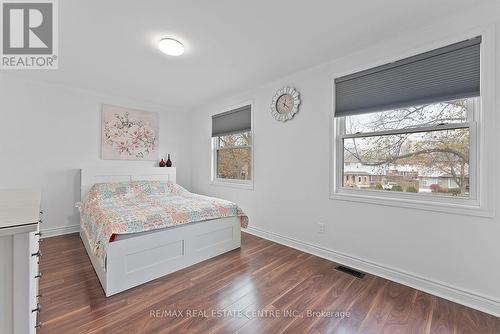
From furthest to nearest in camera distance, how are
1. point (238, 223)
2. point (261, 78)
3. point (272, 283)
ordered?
1. point (261, 78)
2. point (238, 223)
3. point (272, 283)

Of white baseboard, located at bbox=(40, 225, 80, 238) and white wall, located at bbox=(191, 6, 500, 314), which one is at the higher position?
white wall, located at bbox=(191, 6, 500, 314)

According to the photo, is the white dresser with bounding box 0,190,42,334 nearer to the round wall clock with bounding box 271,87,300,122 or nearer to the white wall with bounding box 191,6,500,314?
the white wall with bounding box 191,6,500,314

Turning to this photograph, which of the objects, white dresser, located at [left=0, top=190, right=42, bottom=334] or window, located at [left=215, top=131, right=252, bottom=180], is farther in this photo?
window, located at [left=215, top=131, right=252, bottom=180]

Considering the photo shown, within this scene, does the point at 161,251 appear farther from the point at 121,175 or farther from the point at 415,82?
the point at 415,82

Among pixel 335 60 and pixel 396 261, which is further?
pixel 335 60

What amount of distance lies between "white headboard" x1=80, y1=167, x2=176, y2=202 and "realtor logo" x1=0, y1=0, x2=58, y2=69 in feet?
4.93

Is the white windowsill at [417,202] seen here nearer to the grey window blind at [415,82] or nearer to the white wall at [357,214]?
the white wall at [357,214]

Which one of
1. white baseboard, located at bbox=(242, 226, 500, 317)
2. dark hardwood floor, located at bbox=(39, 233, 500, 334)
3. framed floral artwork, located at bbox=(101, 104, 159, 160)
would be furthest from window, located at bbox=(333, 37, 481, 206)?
framed floral artwork, located at bbox=(101, 104, 159, 160)

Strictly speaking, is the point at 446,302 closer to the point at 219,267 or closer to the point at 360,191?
the point at 360,191

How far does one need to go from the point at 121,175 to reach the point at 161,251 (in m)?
2.13

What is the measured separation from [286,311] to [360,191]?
4.70 feet

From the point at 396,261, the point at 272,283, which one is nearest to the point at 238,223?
the point at 272,283

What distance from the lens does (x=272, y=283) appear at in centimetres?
205

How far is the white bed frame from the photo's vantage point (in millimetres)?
1879
